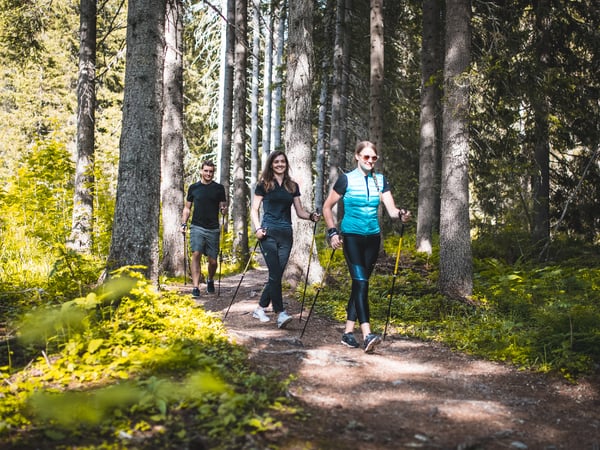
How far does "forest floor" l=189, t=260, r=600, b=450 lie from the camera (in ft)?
11.2

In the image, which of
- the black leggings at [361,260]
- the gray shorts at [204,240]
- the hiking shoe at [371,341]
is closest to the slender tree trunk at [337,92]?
the gray shorts at [204,240]

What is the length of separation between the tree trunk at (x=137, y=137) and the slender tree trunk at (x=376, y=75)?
843 cm

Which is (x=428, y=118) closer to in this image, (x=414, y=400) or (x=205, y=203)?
(x=205, y=203)

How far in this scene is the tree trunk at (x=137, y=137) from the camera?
600 cm

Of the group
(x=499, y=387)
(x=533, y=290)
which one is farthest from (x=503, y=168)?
(x=499, y=387)

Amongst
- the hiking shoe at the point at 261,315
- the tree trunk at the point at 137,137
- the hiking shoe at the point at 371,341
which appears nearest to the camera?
the hiking shoe at the point at 371,341

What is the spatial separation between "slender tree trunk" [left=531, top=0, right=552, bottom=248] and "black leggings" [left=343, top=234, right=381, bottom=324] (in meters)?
5.04

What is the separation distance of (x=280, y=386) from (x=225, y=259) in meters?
11.9

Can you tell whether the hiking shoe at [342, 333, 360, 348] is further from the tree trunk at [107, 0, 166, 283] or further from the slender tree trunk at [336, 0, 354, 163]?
the slender tree trunk at [336, 0, 354, 163]

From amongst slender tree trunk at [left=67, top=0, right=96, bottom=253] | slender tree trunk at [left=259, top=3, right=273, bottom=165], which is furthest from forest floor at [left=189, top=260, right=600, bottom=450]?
slender tree trunk at [left=259, top=3, right=273, bottom=165]

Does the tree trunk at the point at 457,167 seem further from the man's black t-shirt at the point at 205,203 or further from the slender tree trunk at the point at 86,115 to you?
the slender tree trunk at the point at 86,115

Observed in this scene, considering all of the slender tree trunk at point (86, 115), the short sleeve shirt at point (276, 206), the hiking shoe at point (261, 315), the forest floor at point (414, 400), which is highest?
the slender tree trunk at point (86, 115)

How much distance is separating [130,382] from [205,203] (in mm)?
5640

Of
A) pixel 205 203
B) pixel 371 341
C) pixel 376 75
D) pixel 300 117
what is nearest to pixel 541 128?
pixel 376 75
